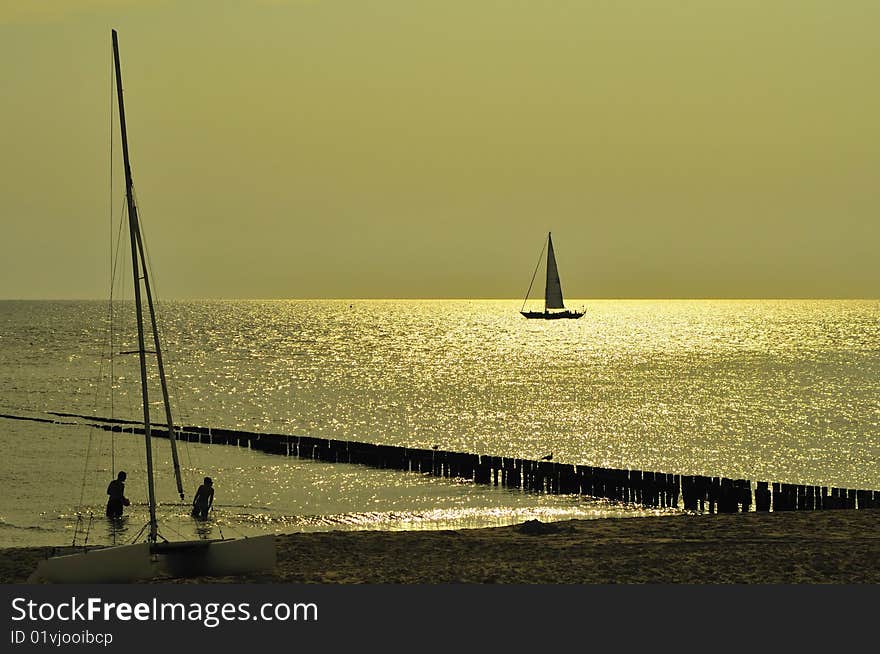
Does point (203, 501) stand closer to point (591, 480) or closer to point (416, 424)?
point (591, 480)

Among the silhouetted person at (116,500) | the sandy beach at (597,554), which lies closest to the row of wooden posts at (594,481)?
the sandy beach at (597,554)

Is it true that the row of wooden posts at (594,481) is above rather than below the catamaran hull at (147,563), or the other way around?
below

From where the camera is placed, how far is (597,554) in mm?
22656

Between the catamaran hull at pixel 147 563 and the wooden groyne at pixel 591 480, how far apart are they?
23.7m

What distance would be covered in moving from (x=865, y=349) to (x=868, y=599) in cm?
17630

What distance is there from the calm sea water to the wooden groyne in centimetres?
165

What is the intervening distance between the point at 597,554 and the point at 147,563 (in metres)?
8.53

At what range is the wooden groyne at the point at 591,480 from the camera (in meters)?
40.0

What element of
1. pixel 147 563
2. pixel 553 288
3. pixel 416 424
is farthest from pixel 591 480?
pixel 553 288

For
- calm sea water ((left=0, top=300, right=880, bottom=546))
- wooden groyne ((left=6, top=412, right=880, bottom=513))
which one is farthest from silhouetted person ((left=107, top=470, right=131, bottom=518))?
wooden groyne ((left=6, top=412, right=880, bottom=513))

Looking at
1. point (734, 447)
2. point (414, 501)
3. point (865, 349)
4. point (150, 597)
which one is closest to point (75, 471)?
point (414, 501)

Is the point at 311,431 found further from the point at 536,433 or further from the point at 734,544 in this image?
the point at 734,544

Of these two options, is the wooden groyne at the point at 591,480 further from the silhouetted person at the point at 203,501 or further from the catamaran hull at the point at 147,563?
the catamaran hull at the point at 147,563

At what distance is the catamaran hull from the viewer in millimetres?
20344
